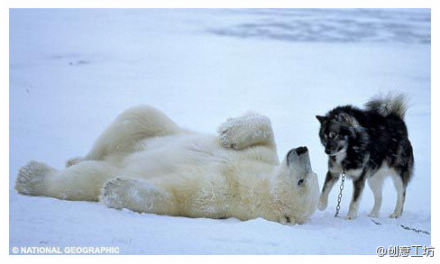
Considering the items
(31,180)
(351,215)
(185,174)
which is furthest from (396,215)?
(31,180)

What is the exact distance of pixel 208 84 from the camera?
9609 mm

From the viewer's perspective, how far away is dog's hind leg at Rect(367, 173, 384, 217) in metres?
5.86

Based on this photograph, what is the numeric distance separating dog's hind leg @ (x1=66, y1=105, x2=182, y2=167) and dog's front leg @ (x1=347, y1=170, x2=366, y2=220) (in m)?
1.82

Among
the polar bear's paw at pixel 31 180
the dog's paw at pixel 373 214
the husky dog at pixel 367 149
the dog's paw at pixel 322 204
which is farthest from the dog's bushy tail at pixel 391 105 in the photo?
the polar bear's paw at pixel 31 180

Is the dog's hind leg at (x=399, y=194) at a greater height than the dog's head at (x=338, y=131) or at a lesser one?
lesser

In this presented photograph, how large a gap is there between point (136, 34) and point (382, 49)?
4811 mm

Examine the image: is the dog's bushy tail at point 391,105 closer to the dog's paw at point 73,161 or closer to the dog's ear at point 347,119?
the dog's ear at point 347,119

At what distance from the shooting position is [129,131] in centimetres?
535

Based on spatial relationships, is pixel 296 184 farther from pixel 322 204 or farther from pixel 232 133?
pixel 322 204

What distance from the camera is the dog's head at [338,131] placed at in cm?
568

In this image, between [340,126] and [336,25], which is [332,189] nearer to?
[340,126]

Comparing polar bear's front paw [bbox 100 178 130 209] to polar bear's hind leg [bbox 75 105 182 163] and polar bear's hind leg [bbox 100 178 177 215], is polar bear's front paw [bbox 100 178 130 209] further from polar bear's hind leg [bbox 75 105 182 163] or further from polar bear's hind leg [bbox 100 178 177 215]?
polar bear's hind leg [bbox 75 105 182 163]

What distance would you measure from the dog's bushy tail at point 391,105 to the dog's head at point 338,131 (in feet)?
1.97

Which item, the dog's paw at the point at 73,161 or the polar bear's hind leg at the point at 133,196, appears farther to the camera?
the dog's paw at the point at 73,161
